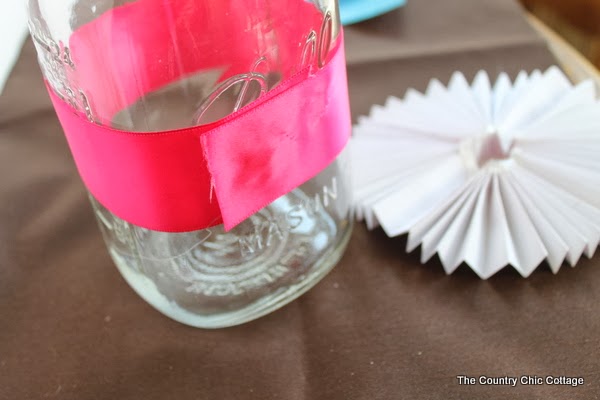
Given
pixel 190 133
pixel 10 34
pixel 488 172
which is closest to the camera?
pixel 190 133

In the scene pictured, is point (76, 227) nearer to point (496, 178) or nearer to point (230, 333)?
point (230, 333)

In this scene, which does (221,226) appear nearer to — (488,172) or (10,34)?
(488,172)

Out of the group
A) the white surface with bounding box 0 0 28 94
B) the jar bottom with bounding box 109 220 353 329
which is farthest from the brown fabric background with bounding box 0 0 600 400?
the white surface with bounding box 0 0 28 94

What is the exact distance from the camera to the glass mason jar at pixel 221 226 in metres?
0.35

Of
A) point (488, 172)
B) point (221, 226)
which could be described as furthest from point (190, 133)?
point (488, 172)

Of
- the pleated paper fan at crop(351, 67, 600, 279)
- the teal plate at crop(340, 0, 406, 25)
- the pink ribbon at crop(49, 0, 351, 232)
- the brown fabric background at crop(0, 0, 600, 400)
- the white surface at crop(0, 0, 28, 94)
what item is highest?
the pink ribbon at crop(49, 0, 351, 232)

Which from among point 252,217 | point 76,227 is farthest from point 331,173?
point 76,227

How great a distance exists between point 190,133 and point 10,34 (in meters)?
0.41

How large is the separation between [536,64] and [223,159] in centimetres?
33

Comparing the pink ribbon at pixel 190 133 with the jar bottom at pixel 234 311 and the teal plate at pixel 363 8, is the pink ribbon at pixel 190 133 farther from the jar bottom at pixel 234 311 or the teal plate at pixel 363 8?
the teal plate at pixel 363 8

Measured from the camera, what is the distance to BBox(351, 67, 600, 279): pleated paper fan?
38cm

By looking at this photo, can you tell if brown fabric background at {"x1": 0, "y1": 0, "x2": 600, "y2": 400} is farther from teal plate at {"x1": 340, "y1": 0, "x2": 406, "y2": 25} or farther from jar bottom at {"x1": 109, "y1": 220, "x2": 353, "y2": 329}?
teal plate at {"x1": 340, "y1": 0, "x2": 406, "y2": 25}

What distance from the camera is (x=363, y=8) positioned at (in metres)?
0.63

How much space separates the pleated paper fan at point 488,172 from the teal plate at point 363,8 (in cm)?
16
